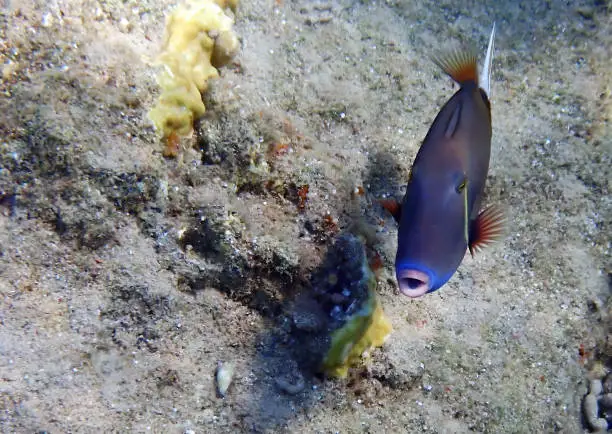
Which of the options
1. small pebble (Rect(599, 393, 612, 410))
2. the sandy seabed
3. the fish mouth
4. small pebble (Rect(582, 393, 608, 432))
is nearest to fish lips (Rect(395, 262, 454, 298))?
the fish mouth

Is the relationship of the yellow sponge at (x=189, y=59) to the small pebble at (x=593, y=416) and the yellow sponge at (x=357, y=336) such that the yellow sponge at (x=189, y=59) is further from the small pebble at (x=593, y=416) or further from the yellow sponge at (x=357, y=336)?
Answer: the small pebble at (x=593, y=416)

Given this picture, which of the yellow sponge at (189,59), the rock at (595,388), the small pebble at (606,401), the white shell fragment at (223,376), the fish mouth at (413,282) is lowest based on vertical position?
the white shell fragment at (223,376)

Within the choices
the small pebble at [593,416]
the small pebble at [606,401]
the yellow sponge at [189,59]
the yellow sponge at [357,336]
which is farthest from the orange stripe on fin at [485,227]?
the small pebble at [606,401]

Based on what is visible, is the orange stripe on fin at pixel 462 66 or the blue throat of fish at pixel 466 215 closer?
the blue throat of fish at pixel 466 215

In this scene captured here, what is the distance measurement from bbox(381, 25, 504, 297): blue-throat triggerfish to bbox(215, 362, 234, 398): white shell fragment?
1180mm

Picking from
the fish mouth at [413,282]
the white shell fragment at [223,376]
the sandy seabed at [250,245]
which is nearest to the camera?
the fish mouth at [413,282]

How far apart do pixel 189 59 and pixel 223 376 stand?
188 cm

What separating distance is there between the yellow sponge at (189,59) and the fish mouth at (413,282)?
152cm

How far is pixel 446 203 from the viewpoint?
1713 mm

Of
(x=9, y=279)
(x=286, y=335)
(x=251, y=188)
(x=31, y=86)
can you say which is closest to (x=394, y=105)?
(x=251, y=188)

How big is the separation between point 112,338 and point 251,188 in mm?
1102

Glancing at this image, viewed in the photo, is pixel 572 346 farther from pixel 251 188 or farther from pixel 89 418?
pixel 89 418

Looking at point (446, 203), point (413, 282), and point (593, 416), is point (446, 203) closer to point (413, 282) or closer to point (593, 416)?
point (413, 282)

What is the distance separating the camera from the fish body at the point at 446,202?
1595 mm
